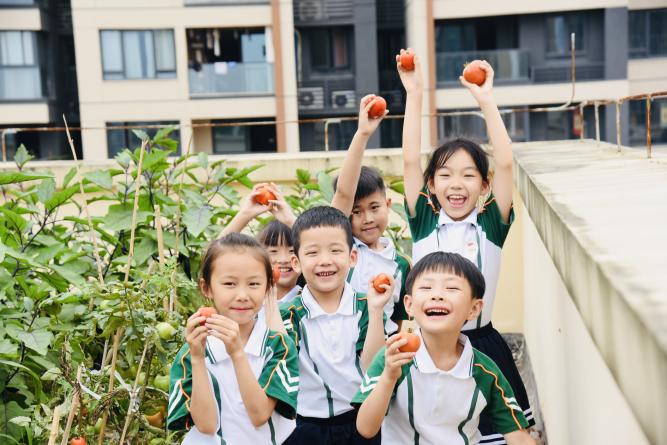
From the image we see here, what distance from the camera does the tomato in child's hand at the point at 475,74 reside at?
127 inches

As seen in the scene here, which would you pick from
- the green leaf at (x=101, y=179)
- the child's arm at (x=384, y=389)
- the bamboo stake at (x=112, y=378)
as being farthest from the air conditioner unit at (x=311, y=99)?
the child's arm at (x=384, y=389)

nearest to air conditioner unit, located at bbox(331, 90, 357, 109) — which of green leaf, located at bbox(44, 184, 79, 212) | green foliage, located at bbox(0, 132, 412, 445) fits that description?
green foliage, located at bbox(0, 132, 412, 445)

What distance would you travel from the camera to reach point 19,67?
23.6 metres

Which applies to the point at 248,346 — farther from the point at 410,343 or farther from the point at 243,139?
the point at 243,139

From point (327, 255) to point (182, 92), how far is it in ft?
68.5

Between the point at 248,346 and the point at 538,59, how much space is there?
22074 millimetres

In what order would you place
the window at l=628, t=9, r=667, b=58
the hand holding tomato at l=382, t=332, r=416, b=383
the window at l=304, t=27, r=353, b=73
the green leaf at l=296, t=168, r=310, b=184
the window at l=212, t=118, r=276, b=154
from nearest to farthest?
the hand holding tomato at l=382, t=332, r=416, b=383 → the green leaf at l=296, t=168, r=310, b=184 → the window at l=212, t=118, r=276, b=154 → the window at l=628, t=9, r=667, b=58 → the window at l=304, t=27, r=353, b=73

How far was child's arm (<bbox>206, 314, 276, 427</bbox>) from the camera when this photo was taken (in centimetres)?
235

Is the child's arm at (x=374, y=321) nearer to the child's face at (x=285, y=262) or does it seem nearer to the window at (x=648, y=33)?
Result: the child's face at (x=285, y=262)

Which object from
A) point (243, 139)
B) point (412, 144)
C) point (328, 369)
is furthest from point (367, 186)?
point (243, 139)

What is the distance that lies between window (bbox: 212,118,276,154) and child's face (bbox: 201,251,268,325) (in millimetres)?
21665

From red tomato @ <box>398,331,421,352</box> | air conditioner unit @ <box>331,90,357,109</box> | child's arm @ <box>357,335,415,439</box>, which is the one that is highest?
air conditioner unit @ <box>331,90,357,109</box>

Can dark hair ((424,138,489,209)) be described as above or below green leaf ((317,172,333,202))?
above

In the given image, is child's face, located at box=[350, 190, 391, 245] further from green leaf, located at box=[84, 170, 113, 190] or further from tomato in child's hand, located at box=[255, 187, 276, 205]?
green leaf, located at box=[84, 170, 113, 190]
